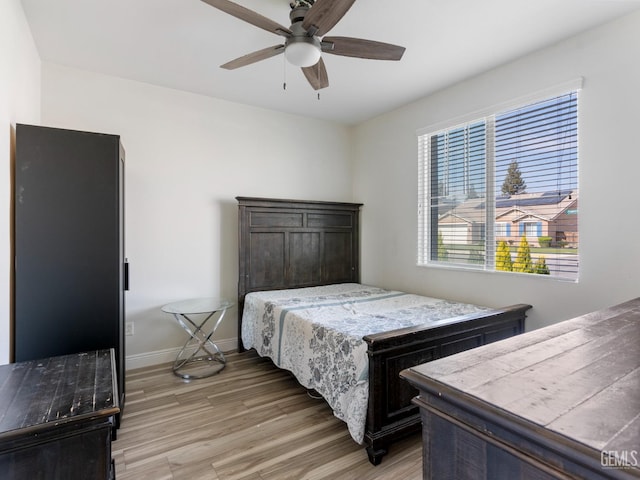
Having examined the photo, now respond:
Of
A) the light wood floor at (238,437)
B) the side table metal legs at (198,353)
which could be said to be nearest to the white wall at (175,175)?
the side table metal legs at (198,353)

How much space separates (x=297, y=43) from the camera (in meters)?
1.87

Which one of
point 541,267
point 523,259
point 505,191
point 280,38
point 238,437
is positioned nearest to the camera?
point 238,437

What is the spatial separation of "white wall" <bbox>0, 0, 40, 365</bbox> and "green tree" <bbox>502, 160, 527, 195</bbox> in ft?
11.2

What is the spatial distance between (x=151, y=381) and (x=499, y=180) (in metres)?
3.43

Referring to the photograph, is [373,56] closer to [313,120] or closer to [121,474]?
[313,120]

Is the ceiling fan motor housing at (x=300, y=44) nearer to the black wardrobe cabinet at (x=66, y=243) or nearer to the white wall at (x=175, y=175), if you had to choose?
the black wardrobe cabinet at (x=66, y=243)

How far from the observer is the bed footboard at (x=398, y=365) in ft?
6.19

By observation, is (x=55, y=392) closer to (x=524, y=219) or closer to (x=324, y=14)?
(x=324, y=14)

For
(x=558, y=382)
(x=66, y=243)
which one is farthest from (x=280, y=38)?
(x=558, y=382)

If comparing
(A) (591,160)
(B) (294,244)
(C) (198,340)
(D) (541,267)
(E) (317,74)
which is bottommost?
(C) (198,340)

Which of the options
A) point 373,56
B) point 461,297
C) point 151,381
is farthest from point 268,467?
point 373,56

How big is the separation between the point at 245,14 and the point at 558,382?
1.95 m

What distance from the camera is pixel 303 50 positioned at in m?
1.89

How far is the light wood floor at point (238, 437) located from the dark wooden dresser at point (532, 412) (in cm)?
124
